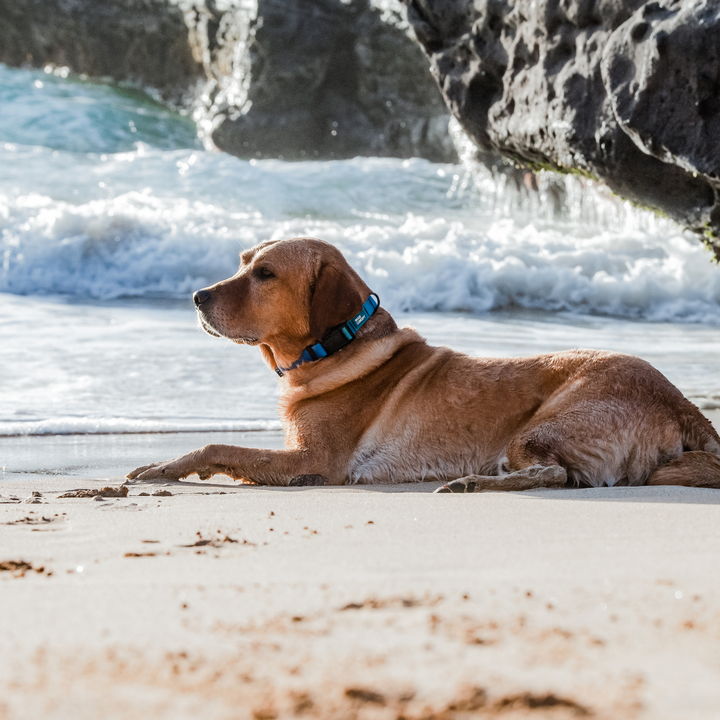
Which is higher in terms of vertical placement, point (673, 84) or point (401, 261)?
point (673, 84)

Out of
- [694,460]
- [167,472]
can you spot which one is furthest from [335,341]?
[694,460]

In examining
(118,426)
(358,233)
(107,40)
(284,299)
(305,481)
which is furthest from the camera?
(107,40)

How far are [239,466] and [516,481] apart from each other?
1299 millimetres

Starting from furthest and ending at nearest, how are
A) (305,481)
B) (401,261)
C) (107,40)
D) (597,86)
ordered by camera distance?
(107,40) < (401,261) < (597,86) < (305,481)

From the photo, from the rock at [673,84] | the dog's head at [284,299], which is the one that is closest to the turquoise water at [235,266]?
the dog's head at [284,299]

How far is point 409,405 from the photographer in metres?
4.04

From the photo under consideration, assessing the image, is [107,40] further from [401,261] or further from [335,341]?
[335,341]

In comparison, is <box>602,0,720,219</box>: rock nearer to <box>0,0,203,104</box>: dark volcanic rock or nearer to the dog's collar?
the dog's collar

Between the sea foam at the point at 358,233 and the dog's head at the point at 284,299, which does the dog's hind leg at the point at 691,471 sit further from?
the sea foam at the point at 358,233

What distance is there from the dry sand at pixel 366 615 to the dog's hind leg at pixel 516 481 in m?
0.77

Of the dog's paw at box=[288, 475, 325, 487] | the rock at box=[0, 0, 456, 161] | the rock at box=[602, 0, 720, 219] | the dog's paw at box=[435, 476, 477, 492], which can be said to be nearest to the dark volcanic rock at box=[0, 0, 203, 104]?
the rock at box=[0, 0, 456, 161]

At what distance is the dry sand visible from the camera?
110 cm

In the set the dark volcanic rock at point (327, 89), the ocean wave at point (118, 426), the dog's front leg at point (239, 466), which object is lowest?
the ocean wave at point (118, 426)

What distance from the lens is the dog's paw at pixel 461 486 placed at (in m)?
3.28
